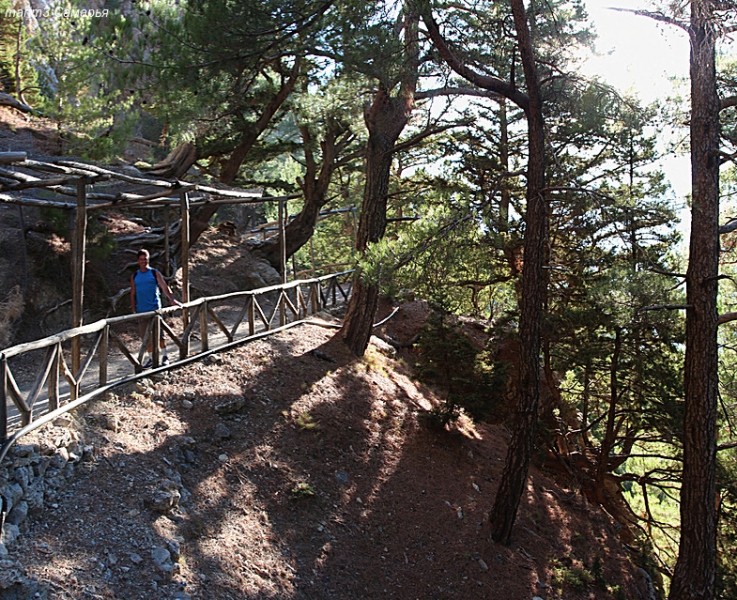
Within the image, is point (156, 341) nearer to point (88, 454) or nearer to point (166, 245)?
point (88, 454)

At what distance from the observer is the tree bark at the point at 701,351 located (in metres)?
7.78

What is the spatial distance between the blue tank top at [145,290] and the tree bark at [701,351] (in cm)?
726

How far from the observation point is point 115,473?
6613mm

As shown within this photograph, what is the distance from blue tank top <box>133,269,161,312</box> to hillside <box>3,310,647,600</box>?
1.09 m

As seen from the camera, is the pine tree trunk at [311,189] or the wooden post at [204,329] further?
the pine tree trunk at [311,189]

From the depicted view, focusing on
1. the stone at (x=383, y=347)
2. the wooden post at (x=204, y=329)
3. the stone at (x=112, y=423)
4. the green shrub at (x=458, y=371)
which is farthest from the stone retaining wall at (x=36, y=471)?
the stone at (x=383, y=347)

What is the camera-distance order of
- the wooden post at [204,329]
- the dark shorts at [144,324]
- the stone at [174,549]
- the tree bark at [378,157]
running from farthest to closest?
the tree bark at [378,157] < the wooden post at [204,329] < the dark shorts at [144,324] < the stone at [174,549]

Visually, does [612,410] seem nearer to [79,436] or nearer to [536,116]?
[536,116]

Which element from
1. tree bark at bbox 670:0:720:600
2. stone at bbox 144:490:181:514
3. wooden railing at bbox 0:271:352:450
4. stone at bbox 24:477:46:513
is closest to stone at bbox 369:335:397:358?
wooden railing at bbox 0:271:352:450

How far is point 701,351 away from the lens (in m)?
7.92

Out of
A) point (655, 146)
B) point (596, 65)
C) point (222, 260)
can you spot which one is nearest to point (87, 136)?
point (222, 260)

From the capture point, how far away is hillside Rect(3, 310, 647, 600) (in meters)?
5.81

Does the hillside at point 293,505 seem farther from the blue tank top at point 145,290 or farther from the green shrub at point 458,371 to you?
the blue tank top at point 145,290

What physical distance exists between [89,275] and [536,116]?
9661 millimetres
